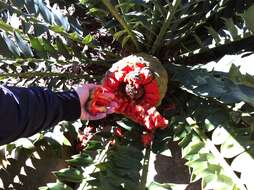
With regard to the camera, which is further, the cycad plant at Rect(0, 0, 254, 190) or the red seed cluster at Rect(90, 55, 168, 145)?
the red seed cluster at Rect(90, 55, 168, 145)

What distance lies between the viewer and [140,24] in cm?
167

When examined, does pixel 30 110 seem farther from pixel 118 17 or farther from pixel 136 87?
pixel 118 17

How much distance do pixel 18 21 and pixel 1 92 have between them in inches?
25.8

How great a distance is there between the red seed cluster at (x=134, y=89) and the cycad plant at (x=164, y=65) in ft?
0.27

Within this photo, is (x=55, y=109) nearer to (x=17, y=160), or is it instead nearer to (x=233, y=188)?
(x=233, y=188)

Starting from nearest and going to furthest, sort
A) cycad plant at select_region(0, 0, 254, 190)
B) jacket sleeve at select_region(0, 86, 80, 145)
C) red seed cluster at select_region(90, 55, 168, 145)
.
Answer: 1. jacket sleeve at select_region(0, 86, 80, 145)
2. cycad plant at select_region(0, 0, 254, 190)
3. red seed cluster at select_region(90, 55, 168, 145)

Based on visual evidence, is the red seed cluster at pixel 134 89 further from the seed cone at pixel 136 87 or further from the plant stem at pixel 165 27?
the plant stem at pixel 165 27

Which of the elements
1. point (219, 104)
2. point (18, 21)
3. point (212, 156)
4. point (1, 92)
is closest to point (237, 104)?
point (219, 104)

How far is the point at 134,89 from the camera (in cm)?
152

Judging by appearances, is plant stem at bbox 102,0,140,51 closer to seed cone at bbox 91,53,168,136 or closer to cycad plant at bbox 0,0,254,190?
cycad plant at bbox 0,0,254,190

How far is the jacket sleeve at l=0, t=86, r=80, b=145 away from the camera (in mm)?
1118

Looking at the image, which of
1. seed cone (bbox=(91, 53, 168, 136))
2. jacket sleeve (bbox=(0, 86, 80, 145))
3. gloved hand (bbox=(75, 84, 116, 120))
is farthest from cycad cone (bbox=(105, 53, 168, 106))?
jacket sleeve (bbox=(0, 86, 80, 145))

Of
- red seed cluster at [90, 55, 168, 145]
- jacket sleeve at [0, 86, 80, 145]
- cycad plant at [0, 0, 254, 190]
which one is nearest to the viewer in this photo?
jacket sleeve at [0, 86, 80, 145]

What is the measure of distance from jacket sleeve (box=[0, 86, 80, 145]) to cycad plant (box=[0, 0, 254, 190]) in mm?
196
